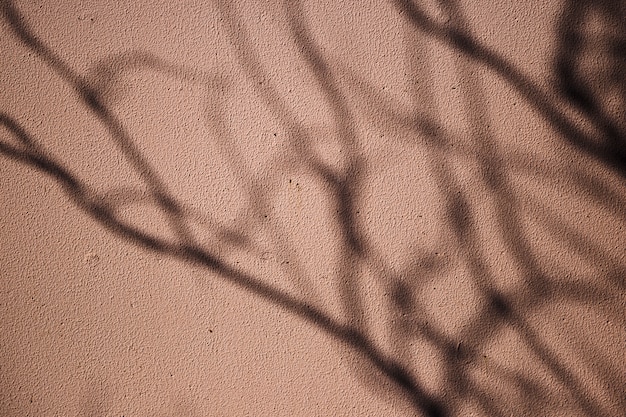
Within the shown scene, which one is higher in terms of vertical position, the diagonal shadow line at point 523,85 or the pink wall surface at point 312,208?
the diagonal shadow line at point 523,85

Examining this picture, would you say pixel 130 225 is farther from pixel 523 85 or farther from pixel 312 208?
pixel 523 85

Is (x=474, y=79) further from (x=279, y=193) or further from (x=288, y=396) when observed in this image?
(x=288, y=396)

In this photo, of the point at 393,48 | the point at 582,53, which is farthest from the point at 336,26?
the point at 582,53

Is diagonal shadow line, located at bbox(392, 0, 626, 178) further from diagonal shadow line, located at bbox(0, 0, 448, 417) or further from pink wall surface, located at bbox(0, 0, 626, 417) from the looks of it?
diagonal shadow line, located at bbox(0, 0, 448, 417)

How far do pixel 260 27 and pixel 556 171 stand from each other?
1.92ft

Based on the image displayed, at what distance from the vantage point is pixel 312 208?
794 millimetres

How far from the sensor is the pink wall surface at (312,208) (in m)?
0.77

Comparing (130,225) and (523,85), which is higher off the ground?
(523,85)

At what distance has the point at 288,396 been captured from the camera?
0.79m

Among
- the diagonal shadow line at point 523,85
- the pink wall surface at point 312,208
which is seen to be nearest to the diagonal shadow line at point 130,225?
the pink wall surface at point 312,208

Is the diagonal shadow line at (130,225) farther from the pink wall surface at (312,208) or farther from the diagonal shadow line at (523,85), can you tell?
the diagonal shadow line at (523,85)

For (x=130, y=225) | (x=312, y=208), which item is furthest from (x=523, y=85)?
(x=130, y=225)

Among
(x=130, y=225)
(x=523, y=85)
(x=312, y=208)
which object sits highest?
(x=523, y=85)

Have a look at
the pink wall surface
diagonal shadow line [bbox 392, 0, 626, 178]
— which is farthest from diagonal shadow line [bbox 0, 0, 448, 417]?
diagonal shadow line [bbox 392, 0, 626, 178]
